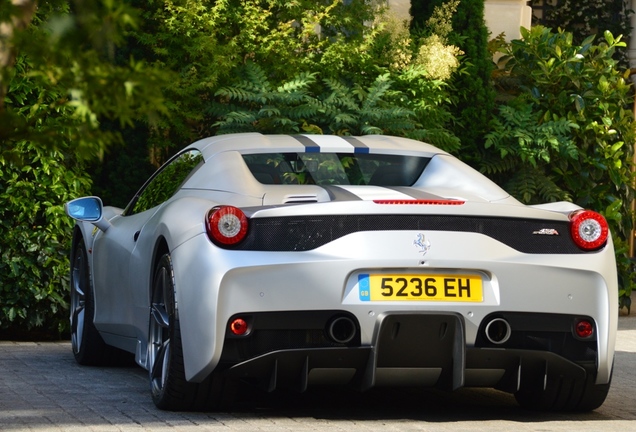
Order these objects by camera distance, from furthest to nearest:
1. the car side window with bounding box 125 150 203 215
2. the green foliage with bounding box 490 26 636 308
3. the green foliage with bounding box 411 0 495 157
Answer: the green foliage with bounding box 411 0 495 157, the green foliage with bounding box 490 26 636 308, the car side window with bounding box 125 150 203 215

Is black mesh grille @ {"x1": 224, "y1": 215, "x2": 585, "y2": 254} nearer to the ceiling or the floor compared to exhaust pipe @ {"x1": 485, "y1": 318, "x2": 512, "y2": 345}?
nearer to the ceiling

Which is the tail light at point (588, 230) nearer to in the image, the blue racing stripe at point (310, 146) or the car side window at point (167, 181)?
the blue racing stripe at point (310, 146)

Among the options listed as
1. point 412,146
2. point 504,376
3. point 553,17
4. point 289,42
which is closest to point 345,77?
point 289,42

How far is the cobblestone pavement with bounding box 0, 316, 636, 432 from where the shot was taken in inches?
236

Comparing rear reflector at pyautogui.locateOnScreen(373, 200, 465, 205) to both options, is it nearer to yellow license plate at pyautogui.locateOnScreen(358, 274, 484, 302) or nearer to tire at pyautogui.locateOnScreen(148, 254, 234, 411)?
yellow license plate at pyautogui.locateOnScreen(358, 274, 484, 302)

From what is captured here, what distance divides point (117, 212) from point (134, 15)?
5.77 metres

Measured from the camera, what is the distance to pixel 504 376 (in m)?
6.12

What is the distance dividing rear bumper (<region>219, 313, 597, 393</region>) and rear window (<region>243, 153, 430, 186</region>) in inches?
44.8

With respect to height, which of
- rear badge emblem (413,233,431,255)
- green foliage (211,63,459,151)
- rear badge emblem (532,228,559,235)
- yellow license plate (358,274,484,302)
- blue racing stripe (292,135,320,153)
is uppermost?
green foliage (211,63,459,151)

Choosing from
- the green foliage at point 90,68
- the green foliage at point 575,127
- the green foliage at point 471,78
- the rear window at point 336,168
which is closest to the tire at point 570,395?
the rear window at point 336,168

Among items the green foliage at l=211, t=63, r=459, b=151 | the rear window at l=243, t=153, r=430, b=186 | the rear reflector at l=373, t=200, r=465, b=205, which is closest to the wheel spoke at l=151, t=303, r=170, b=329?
the rear window at l=243, t=153, r=430, b=186

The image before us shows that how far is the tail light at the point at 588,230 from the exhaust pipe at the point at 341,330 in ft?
→ 3.85

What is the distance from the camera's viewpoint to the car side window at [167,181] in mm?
7219

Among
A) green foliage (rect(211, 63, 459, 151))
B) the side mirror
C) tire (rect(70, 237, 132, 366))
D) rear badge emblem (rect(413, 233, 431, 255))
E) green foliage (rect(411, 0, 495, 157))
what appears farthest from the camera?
green foliage (rect(411, 0, 495, 157))
